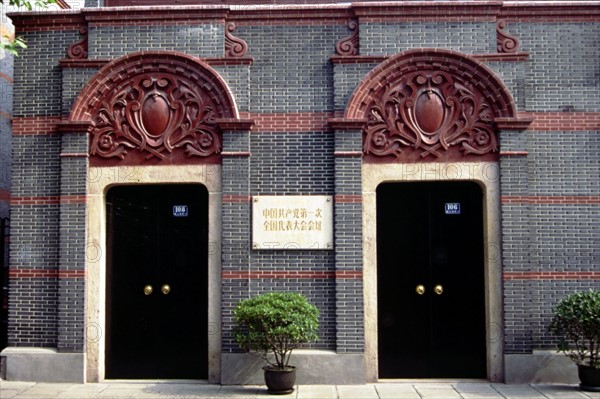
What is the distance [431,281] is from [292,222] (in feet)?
7.89

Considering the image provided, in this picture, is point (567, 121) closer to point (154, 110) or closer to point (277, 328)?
point (277, 328)

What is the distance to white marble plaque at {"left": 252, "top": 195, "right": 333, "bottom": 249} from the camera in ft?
33.7

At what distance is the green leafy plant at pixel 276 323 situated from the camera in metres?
9.16

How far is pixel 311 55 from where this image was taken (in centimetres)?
1059

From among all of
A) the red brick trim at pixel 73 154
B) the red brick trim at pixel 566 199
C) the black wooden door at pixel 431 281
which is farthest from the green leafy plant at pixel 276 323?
the red brick trim at pixel 566 199

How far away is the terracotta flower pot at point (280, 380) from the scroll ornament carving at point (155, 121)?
11.5ft

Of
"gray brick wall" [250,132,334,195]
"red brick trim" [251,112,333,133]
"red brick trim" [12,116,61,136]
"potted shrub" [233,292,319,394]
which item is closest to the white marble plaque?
"gray brick wall" [250,132,334,195]

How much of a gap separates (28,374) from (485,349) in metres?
7.12

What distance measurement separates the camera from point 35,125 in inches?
420

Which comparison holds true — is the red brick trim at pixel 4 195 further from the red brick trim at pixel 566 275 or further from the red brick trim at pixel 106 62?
the red brick trim at pixel 566 275

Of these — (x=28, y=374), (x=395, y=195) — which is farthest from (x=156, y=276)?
(x=395, y=195)

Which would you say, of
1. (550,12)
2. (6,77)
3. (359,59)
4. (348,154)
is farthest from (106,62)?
(550,12)

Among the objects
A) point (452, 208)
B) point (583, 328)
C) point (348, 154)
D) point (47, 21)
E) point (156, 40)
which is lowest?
point (583, 328)

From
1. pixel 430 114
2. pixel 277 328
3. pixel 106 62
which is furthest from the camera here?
pixel 106 62
